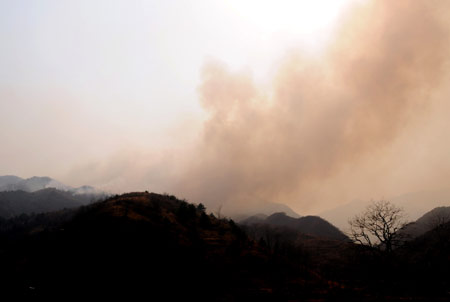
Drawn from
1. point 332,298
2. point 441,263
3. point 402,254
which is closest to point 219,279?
point 332,298

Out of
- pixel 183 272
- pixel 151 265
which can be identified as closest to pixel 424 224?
pixel 183 272

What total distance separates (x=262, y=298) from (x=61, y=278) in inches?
1301

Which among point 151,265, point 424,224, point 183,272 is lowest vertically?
point 183,272

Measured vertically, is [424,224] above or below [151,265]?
above

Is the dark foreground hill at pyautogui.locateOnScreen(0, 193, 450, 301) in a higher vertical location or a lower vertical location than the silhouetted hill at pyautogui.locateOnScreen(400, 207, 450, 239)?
lower

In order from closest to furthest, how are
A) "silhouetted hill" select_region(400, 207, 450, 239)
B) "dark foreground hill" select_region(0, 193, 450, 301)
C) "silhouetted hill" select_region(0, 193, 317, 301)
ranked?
"dark foreground hill" select_region(0, 193, 450, 301), "silhouetted hill" select_region(0, 193, 317, 301), "silhouetted hill" select_region(400, 207, 450, 239)

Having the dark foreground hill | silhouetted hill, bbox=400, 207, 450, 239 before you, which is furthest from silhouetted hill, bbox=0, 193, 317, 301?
silhouetted hill, bbox=400, 207, 450, 239

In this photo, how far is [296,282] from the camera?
40000mm

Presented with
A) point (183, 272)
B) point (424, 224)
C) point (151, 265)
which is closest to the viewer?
point (183, 272)

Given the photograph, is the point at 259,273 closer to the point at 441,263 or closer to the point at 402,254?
the point at 441,263

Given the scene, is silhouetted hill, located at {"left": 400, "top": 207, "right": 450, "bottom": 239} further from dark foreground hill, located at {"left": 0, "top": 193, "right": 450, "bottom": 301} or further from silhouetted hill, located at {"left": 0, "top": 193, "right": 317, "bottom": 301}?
silhouetted hill, located at {"left": 0, "top": 193, "right": 317, "bottom": 301}

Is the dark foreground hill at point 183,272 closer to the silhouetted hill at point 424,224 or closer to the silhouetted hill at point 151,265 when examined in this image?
the silhouetted hill at point 151,265

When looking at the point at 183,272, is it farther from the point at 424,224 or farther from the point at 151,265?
the point at 424,224

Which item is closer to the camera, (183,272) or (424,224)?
(183,272)
